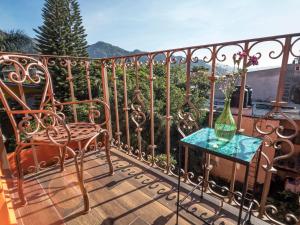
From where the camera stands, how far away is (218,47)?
111 cm

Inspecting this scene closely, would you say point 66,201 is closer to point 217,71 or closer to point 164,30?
point 217,71

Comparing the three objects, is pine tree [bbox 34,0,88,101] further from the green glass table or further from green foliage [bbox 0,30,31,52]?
the green glass table

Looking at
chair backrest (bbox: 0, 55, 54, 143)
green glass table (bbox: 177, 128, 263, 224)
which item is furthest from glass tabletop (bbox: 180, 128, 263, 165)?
chair backrest (bbox: 0, 55, 54, 143)

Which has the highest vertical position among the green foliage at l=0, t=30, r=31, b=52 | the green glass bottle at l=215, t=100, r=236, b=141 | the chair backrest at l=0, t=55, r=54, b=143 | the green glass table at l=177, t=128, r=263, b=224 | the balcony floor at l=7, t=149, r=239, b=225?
the green foliage at l=0, t=30, r=31, b=52

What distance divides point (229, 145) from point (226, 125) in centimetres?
11

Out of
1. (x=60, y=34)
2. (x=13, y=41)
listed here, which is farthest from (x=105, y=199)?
(x=13, y=41)

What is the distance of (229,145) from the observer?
0.97m

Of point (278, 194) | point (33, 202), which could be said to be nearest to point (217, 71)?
point (33, 202)

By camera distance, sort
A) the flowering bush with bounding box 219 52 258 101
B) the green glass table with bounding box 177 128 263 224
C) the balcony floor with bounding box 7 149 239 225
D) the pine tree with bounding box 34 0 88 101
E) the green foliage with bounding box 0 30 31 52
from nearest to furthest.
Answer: the green glass table with bounding box 177 128 263 224 < the flowering bush with bounding box 219 52 258 101 < the balcony floor with bounding box 7 149 239 225 < the pine tree with bounding box 34 0 88 101 < the green foliage with bounding box 0 30 31 52

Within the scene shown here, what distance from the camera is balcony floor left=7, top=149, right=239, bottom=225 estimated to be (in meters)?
1.16

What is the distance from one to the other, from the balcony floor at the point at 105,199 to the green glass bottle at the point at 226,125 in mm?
554

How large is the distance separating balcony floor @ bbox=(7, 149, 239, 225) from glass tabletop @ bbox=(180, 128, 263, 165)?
51 cm

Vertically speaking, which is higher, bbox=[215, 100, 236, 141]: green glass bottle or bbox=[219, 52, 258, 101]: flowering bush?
bbox=[219, 52, 258, 101]: flowering bush

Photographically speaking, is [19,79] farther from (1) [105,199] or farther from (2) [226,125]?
(2) [226,125]
